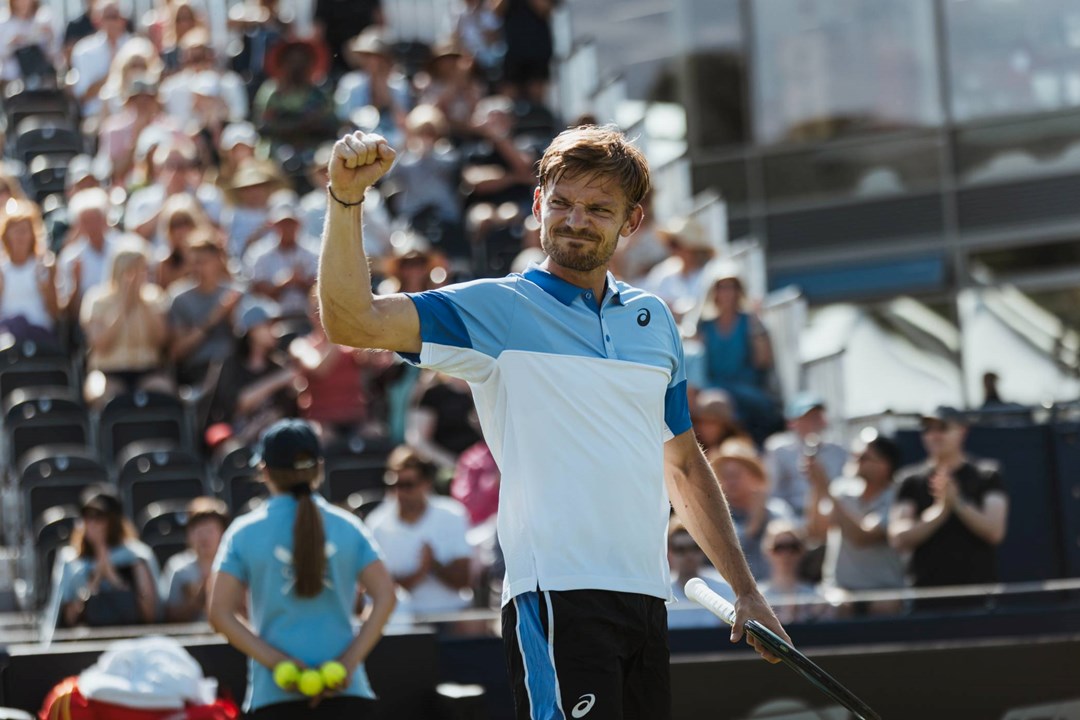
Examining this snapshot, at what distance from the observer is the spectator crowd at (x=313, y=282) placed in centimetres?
859

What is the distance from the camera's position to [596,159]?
4.14 metres

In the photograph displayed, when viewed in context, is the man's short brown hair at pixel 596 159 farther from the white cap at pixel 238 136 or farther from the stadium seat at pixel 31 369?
the white cap at pixel 238 136

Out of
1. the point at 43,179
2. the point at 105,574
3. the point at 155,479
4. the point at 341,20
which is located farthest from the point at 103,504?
the point at 341,20

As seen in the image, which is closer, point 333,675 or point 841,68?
point 333,675

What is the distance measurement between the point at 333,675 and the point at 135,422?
470cm

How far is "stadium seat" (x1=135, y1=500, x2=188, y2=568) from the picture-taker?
9.27 metres

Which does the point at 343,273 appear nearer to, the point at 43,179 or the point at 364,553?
the point at 364,553

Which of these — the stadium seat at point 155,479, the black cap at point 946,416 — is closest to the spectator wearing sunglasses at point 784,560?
the black cap at point 946,416


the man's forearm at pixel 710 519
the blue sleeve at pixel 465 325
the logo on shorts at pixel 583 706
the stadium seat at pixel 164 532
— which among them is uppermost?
the blue sleeve at pixel 465 325

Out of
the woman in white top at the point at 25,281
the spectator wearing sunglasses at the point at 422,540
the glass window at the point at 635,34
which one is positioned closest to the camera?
the spectator wearing sunglasses at the point at 422,540

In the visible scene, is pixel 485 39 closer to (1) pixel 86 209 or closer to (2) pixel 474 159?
(2) pixel 474 159

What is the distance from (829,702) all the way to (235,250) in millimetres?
6282

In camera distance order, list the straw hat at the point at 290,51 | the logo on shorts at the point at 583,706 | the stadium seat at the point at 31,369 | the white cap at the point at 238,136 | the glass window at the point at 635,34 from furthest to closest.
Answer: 1. the glass window at the point at 635,34
2. the straw hat at the point at 290,51
3. the white cap at the point at 238,136
4. the stadium seat at the point at 31,369
5. the logo on shorts at the point at 583,706

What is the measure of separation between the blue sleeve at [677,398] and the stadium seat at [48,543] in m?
5.50
